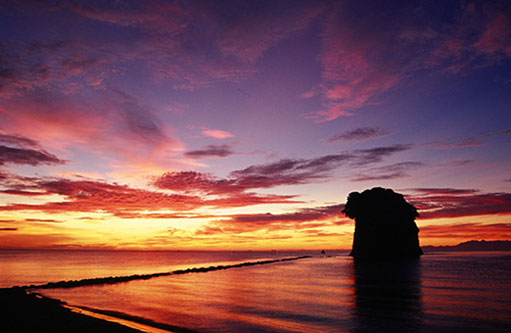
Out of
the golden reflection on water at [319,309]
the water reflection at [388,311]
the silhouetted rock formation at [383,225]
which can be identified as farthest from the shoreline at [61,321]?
the silhouetted rock formation at [383,225]

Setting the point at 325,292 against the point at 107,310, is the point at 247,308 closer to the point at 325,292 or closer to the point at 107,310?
the point at 107,310

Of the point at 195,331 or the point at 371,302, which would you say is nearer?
the point at 195,331

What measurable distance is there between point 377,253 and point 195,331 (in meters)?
118

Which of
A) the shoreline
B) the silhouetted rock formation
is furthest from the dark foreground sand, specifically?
the silhouetted rock formation

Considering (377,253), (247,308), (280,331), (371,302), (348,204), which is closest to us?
(280,331)

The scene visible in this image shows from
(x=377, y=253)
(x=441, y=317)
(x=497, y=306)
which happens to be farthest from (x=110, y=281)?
(x=377, y=253)

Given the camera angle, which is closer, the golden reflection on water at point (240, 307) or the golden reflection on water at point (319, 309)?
the golden reflection on water at point (319, 309)

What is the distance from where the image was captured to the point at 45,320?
746 inches

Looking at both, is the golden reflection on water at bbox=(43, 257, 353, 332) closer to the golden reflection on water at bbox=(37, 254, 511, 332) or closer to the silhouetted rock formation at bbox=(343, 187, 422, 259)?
the golden reflection on water at bbox=(37, 254, 511, 332)

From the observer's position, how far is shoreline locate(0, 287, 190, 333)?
16953mm

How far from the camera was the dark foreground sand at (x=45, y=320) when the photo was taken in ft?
55.1

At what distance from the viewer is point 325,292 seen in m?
37.8

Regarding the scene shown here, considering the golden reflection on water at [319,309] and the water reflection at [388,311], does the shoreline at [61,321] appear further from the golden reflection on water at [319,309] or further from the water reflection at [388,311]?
the water reflection at [388,311]

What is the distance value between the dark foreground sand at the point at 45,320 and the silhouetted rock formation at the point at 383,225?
391 feet
